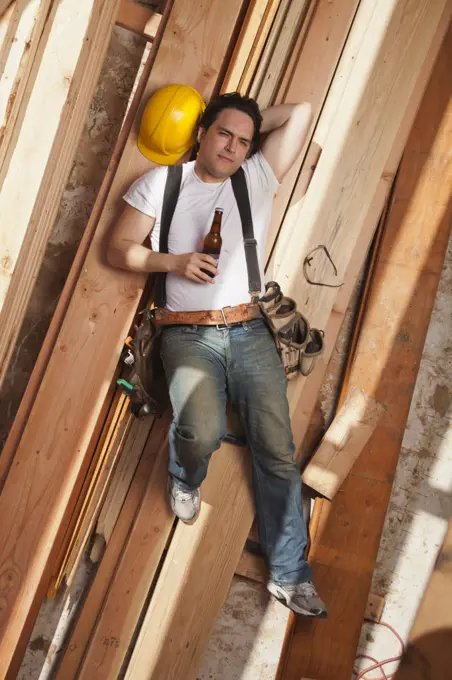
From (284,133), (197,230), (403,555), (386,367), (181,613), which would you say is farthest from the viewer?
(403,555)

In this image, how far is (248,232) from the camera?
9.89ft

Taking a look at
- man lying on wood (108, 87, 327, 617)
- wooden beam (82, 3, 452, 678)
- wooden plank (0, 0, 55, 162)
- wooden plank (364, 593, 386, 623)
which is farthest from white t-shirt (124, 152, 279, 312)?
wooden plank (364, 593, 386, 623)

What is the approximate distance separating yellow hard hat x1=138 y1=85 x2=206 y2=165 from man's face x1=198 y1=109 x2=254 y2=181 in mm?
142

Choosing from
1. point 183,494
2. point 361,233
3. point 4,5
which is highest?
point 4,5

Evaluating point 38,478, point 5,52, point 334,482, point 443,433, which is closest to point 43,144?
point 5,52

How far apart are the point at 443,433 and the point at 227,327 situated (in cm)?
151

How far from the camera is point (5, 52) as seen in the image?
2.58m

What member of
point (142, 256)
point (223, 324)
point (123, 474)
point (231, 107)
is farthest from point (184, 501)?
point (231, 107)

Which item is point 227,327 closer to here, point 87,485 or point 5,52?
point 87,485

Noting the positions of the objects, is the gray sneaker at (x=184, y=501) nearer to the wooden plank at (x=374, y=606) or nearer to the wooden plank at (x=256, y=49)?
the wooden plank at (x=374, y=606)

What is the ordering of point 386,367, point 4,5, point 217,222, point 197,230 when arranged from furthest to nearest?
1. point 386,367
2. point 197,230
3. point 217,222
4. point 4,5

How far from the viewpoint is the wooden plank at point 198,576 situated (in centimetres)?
323

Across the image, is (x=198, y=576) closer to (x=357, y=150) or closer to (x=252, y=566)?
(x=252, y=566)

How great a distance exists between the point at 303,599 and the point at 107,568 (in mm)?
1021
